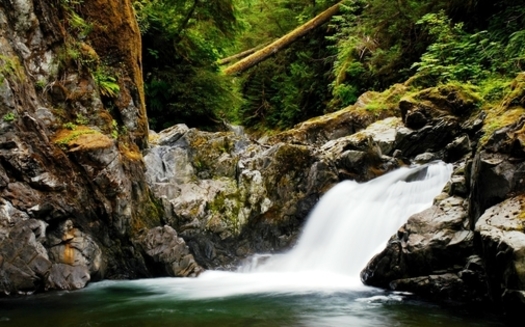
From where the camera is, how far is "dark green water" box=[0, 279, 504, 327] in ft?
18.5

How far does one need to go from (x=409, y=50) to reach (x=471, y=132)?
699cm

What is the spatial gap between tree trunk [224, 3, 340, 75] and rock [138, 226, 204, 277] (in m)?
8.94

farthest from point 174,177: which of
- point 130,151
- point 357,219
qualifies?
point 357,219

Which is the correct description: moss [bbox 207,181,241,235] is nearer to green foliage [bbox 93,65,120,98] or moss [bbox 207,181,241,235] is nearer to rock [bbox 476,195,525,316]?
green foliage [bbox 93,65,120,98]

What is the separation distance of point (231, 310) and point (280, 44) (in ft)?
47.2

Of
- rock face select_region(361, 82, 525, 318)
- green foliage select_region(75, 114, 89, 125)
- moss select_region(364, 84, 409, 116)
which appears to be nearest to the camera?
rock face select_region(361, 82, 525, 318)

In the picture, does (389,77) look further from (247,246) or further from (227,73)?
(247,246)

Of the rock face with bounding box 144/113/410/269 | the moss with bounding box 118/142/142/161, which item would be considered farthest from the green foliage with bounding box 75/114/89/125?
the rock face with bounding box 144/113/410/269

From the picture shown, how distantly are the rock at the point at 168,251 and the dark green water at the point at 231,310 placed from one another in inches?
51.7

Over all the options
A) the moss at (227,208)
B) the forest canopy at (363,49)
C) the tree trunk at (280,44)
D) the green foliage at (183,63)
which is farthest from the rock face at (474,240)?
the tree trunk at (280,44)

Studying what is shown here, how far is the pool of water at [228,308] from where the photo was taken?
5652 millimetres

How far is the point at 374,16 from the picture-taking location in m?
16.7

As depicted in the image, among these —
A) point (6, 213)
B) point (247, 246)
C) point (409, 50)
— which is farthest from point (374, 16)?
point (6, 213)

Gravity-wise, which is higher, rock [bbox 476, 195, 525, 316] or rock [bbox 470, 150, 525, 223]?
rock [bbox 470, 150, 525, 223]
